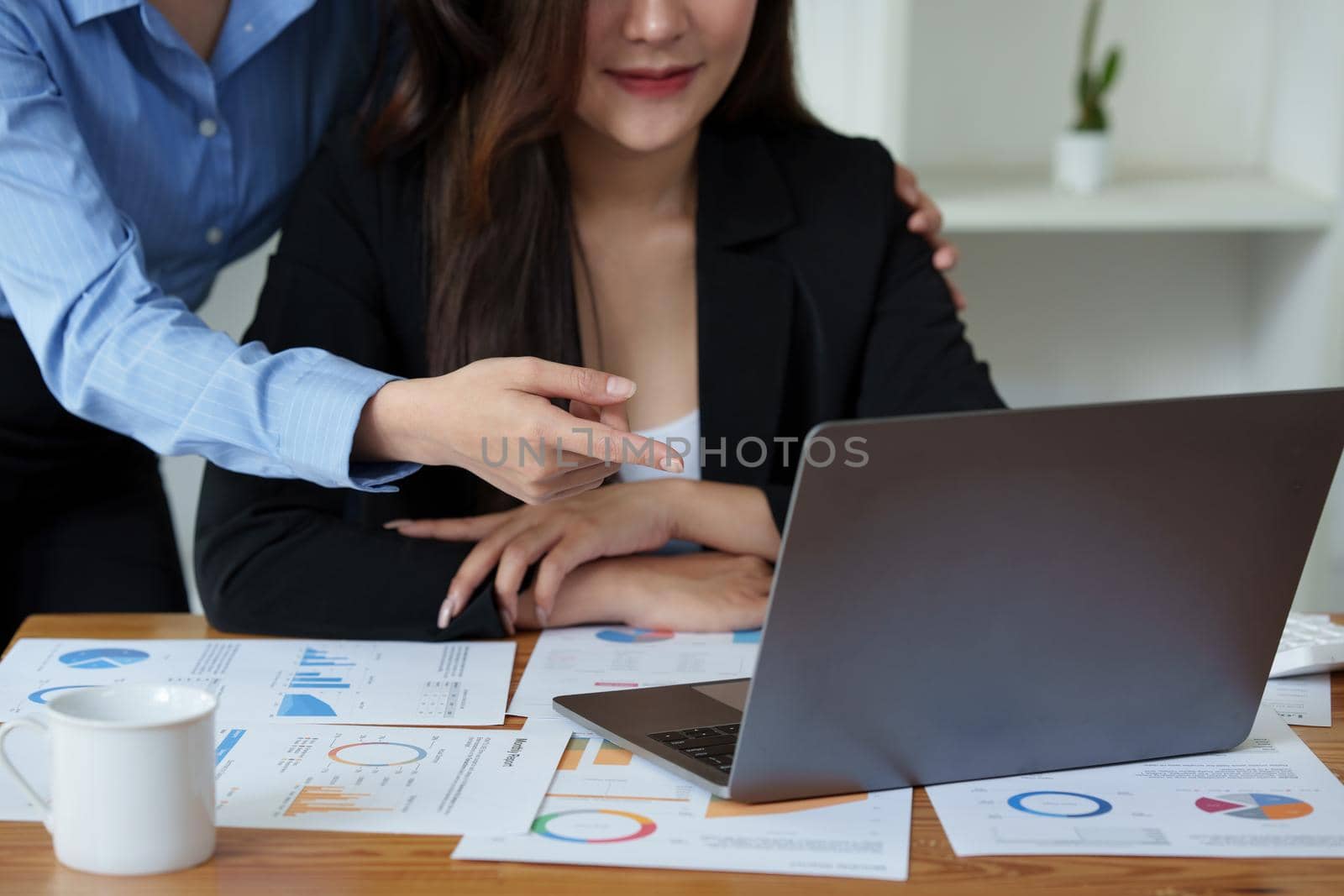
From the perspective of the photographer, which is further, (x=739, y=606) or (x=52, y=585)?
(x=52, y=585)

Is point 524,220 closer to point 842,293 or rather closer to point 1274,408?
point 842,293

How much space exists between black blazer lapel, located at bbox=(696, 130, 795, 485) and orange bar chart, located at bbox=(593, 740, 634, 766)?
2.15 ft

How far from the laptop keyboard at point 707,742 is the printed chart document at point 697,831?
0.02m

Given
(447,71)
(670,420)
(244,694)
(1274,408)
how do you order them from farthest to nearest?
(670,420) → (447,71) → (244,694) → (1274,408)

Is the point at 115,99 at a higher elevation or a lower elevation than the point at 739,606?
higher

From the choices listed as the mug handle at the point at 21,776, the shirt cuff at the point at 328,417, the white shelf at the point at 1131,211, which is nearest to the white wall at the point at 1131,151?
the white shelf at the point at 1131,211

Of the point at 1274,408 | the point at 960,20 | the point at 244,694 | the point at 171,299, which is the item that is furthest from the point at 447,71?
the point at 960,20

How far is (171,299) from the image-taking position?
115 centimetres

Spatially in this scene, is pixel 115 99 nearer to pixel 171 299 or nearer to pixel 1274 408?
pixel 171 299

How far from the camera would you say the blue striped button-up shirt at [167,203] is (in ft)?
3.54

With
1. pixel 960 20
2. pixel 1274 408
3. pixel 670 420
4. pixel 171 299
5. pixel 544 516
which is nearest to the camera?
pixel 1274 408

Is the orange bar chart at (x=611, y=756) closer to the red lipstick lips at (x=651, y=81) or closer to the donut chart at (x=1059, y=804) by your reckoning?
the donut chart at (x=1059, y=804)

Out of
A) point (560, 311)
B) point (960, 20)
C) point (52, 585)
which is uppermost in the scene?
point (960, 20)

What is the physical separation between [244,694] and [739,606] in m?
0.40
